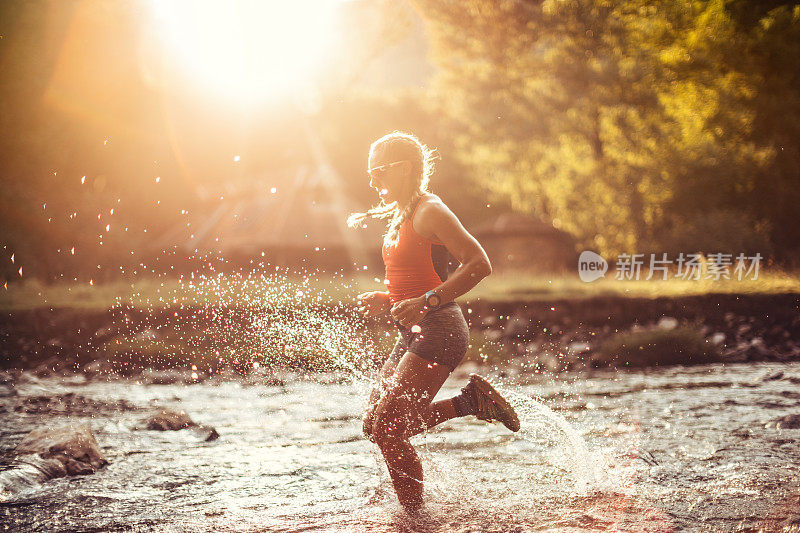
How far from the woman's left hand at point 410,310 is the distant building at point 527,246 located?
71.0 ft

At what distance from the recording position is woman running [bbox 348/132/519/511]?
3895 mm

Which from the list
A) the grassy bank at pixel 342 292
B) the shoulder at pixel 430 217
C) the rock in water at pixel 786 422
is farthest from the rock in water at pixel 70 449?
the grassy bank at pixel 342 292

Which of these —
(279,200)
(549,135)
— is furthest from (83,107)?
(279,200)

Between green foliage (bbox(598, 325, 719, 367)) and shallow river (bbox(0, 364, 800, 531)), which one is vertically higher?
green foliage (bbox(598, 325, 719, 367))

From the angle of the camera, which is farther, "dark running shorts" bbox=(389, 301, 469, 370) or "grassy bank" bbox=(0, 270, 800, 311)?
"grassy bank" bbox=(0, 270, 800, 311)

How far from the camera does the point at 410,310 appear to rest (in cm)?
386

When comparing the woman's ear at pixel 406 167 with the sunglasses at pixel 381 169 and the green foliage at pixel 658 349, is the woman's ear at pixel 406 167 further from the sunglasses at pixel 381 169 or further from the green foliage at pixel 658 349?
the green foliage at pixel 658 349

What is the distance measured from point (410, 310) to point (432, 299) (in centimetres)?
12

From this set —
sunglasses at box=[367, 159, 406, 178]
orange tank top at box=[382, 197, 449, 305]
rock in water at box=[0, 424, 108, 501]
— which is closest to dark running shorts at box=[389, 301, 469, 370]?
orange tank top at box=[382, 197, 449, 305]

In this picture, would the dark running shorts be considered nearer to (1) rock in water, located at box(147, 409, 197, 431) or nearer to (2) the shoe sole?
(2) the shoe sole

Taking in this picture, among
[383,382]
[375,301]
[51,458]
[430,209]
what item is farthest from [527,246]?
[430,209]

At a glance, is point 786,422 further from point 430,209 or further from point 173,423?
point 173,423

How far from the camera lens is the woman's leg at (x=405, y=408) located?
3.97m

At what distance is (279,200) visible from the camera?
4184cm
